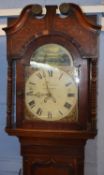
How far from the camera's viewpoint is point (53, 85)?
131 centimetres

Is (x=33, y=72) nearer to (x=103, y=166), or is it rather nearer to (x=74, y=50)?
(x=74, y=50)

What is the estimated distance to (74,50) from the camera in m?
1.28

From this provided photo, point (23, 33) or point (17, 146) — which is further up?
point (23, 33)

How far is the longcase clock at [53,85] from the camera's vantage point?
Answer: 1.27 meters

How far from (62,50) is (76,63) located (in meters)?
0.09

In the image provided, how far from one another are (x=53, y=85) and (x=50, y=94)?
43 mm

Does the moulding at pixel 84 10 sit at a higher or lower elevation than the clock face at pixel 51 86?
higher

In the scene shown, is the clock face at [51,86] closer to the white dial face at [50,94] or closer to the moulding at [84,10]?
the white dial face at [50,94]

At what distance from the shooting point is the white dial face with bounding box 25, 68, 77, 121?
1301 millimetres

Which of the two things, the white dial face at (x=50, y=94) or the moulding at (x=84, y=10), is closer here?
the white dial face at (x=50, y=94)

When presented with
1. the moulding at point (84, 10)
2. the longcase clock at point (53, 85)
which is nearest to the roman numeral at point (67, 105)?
the longcase clock at point (53, 85)

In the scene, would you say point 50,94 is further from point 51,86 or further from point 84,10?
point 84,10

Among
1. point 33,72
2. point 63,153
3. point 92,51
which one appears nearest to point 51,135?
point 63,153

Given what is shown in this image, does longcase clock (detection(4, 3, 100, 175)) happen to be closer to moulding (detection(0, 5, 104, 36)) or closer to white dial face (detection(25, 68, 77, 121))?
white dial face (detection(25, 68, 77, 121))
